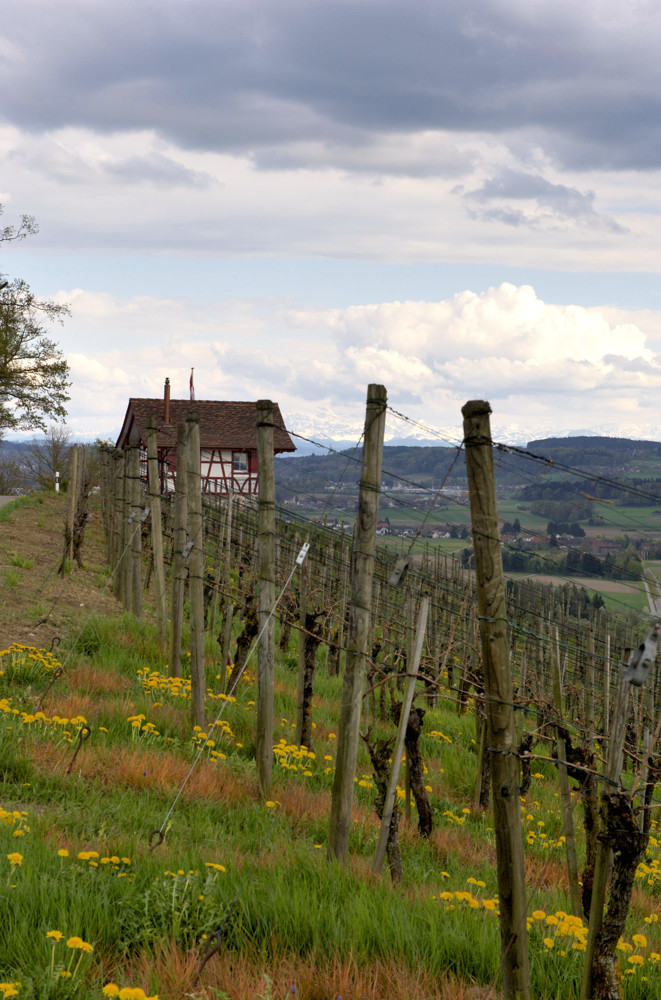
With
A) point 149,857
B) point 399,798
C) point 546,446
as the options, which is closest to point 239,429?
point 399,798

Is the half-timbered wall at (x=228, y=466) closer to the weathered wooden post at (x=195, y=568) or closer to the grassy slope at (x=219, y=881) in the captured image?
the weathered wooden post at (x=195, y=568)

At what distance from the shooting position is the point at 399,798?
28.6ft

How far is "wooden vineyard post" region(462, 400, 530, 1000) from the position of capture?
4.27 m

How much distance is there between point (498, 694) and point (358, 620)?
1988 millimetres

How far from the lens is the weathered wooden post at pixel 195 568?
9.30 m

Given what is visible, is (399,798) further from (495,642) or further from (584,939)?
(495,642)

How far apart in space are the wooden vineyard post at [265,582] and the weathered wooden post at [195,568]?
1.54 metres

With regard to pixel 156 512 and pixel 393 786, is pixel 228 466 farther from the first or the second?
pixel 393 786

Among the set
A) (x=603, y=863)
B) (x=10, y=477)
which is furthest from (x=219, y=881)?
(x=10, y=477)

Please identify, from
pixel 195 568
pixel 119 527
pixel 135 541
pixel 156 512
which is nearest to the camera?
pixel 195 568

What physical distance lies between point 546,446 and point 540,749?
18691cm

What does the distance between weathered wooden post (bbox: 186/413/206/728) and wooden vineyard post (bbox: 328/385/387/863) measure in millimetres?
3416

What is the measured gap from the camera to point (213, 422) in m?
45.9

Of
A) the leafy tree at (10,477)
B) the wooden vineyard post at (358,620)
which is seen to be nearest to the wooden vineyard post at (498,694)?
the wooden vineyard post at (358,620)
